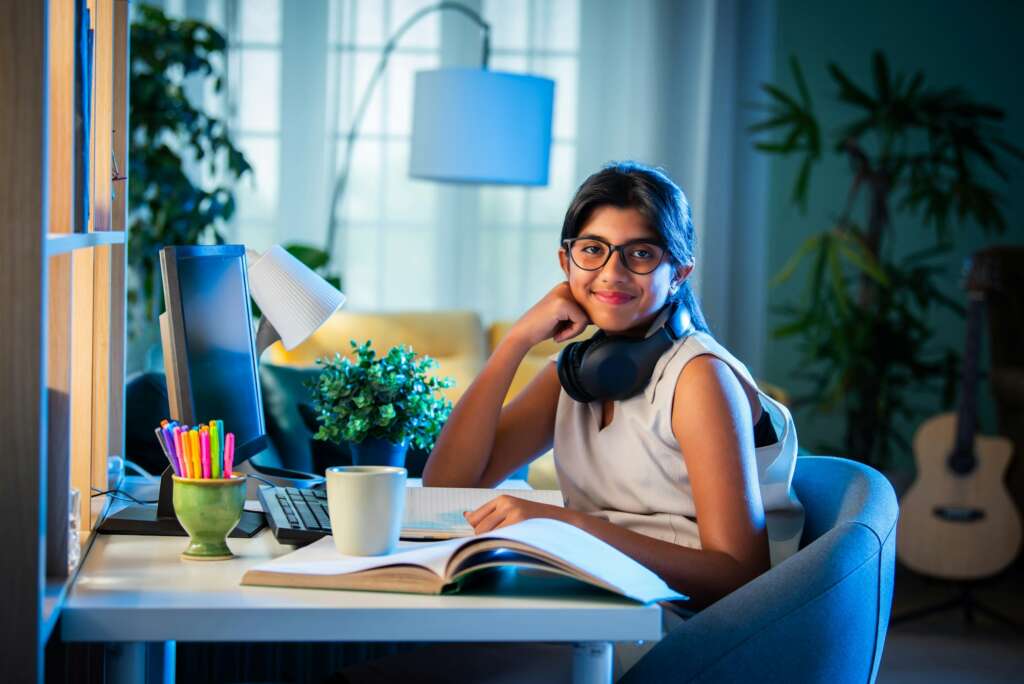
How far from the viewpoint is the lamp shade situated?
5.36 feet

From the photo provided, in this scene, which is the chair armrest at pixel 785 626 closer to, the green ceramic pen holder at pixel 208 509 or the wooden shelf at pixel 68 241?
the green ceramic pen holder at pixel 208 509

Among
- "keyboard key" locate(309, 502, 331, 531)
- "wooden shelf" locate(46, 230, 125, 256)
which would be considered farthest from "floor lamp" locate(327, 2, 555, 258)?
"wooden shelf" locate(46, 230, 125, 256)

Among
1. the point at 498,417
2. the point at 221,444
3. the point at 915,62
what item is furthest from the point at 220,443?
the point at 915,62

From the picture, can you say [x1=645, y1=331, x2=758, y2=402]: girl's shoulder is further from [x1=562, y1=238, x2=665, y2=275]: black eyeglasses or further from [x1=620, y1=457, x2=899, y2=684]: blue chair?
[x1=620, y1=457, x2=899, y2=684]: blue chair

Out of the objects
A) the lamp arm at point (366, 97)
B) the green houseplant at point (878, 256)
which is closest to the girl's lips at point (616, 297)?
the green houseplant at point (878, 256)

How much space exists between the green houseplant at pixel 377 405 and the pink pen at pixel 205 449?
480mm

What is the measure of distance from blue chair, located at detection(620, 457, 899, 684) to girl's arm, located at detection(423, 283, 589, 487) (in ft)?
1.67

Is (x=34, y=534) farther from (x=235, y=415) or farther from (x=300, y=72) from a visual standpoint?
(x=300, y=72)

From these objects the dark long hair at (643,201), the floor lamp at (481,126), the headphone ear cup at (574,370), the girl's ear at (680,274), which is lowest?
the headphone ear cup at (574,370)

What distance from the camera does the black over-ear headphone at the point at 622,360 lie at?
5.03ft

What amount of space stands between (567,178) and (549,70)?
18.3 inches

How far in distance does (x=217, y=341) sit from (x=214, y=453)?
32cm

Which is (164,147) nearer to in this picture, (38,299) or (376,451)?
(376,451)

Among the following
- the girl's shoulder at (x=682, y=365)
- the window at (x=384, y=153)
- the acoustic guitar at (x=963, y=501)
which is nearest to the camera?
the girl's shoulder at (x=682, y=365)
